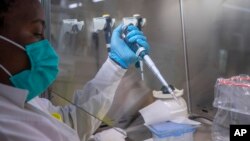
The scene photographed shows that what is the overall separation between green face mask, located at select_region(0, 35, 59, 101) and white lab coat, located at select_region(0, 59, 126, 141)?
3 cm

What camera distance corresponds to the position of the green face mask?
0.75 m

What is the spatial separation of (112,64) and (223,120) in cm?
57

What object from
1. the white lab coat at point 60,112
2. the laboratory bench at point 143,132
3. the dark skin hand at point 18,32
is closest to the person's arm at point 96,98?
the white lab coat at point 60,112

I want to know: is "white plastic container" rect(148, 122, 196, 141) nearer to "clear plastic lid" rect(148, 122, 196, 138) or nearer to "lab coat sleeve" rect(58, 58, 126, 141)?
"clear plastic lid" rect(148, 122, 196, 138)

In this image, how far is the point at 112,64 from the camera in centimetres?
112

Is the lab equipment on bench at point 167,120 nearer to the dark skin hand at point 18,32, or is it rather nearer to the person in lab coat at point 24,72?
the person in lab coat at point 24,72

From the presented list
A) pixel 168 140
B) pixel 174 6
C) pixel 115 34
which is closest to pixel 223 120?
pixel 168 140

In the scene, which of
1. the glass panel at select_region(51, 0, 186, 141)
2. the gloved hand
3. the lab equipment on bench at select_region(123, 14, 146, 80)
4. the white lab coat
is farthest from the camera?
the lab equipment on bench at select_region(123, 14, 146, 80)

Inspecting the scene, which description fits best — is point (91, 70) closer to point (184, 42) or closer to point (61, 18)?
point (61, 18)

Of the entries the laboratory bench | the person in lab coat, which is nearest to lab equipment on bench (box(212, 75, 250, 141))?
the laboratory bench

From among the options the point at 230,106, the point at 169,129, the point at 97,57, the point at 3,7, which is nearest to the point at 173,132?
the point at 169,129

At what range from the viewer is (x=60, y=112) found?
113 centimetres

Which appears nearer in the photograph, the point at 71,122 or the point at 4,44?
the point at 4,44

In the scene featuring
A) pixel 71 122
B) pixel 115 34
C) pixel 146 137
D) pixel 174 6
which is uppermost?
pixel 174 6
